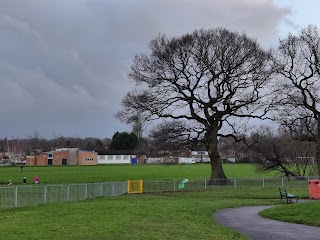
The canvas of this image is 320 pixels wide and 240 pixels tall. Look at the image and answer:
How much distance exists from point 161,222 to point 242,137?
3609 centimetres

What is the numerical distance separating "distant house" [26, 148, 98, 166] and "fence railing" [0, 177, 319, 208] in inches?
4199

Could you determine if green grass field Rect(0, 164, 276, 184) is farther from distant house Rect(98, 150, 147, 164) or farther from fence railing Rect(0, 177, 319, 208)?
distant house Rect(98, 150, 147, 164)

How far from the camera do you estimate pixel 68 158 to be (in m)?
148

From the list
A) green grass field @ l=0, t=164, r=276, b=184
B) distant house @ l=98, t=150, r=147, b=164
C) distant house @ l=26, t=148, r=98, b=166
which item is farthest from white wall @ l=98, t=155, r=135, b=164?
green grass field @ l=0, t=164, r=276, b=184

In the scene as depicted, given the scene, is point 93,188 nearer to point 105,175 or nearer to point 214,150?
point 214,150

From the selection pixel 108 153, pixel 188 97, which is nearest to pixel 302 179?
pixel 188 97

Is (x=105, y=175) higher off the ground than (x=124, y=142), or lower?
lower

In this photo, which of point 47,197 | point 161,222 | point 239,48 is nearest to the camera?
point 161,222

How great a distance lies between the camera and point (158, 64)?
47.6m

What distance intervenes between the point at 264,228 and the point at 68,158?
136661 millimetres

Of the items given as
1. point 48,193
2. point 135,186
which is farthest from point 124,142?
point 48,193

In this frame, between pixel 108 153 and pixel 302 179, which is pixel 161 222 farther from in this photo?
pixel 108 153

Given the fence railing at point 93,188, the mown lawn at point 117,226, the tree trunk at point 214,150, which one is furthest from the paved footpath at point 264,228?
the tree trunk at point 214,150

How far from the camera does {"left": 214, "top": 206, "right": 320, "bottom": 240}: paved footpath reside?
13.3 m
